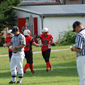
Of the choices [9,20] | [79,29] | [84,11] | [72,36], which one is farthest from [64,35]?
[79,29]

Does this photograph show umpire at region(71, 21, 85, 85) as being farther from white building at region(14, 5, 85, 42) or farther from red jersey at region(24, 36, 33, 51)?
A: white building at region(14, 5, 85, 42)

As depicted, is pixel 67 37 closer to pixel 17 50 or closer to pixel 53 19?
pixel 53 19

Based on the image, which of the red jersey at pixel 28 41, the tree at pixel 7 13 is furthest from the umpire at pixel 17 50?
the tree at pixel 7 13

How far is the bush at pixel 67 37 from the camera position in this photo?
33.6 metres

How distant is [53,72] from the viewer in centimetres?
1596

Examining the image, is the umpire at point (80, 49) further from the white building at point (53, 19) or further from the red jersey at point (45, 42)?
the white building at point (53, 19)

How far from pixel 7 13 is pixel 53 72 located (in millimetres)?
21631

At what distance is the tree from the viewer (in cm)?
3473

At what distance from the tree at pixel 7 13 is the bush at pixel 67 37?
5.72 metres

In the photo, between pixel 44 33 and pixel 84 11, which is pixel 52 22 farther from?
pixel 44 33

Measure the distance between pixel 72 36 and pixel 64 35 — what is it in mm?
1015

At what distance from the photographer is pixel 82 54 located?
29.7ft

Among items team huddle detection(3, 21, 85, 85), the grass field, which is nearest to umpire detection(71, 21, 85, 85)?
team huddle detection(3, 21, 85, 85)

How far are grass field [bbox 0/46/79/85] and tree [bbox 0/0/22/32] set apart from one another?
1127 cm
